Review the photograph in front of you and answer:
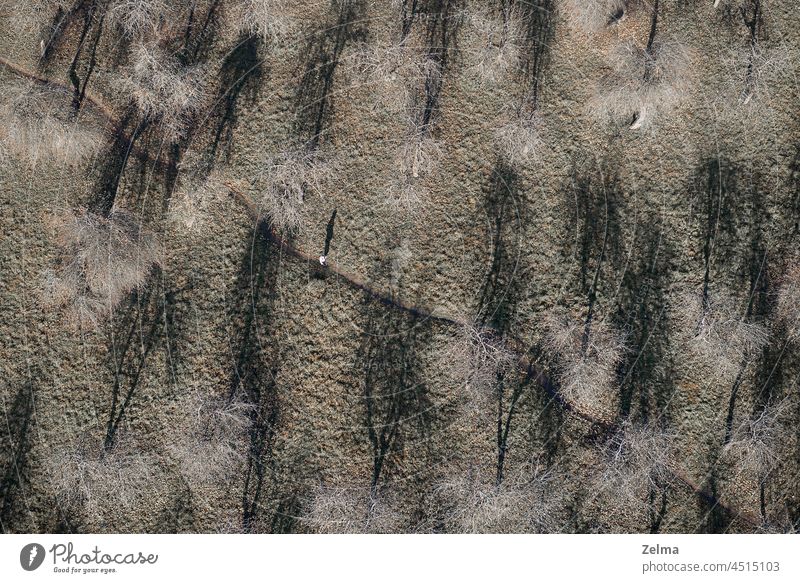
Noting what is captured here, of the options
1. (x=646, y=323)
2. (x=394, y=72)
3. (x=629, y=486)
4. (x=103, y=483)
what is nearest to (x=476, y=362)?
(x=646, y=323)

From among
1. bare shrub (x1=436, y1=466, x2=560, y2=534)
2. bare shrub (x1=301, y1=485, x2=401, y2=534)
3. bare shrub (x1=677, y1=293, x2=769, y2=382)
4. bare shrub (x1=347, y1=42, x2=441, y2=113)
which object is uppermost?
bare shrub (x1=347, y1=42, x2=441, y2=113)

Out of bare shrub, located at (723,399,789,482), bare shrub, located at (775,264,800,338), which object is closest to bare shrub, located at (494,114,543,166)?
bare shrub, located at (775,264,800,338)

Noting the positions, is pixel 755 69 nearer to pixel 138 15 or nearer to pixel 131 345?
pixel 138 15

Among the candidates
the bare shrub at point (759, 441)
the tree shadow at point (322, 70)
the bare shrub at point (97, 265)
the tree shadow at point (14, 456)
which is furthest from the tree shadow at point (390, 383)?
the tree shadow at point (14, 456)

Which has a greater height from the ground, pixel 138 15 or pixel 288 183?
pixel 138 15

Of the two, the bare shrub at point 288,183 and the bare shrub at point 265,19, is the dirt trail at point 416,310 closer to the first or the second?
the bare shrub at point 288,183

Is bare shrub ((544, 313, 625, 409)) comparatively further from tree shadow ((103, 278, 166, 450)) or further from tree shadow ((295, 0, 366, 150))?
tree shadow ((103, 278, 166, 450))

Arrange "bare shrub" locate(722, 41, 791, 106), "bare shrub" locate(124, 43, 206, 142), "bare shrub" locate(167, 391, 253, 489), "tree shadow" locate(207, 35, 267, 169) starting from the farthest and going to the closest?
1. "bare shrub" locate(722, 41, 791, 106)
2. "tree shadow" locate(207, 35, 267, 169)
3. "bare shrub" locate(124, 43, 206, 142)
4. "bare shrub" locate(167, 391, 253, 489)
